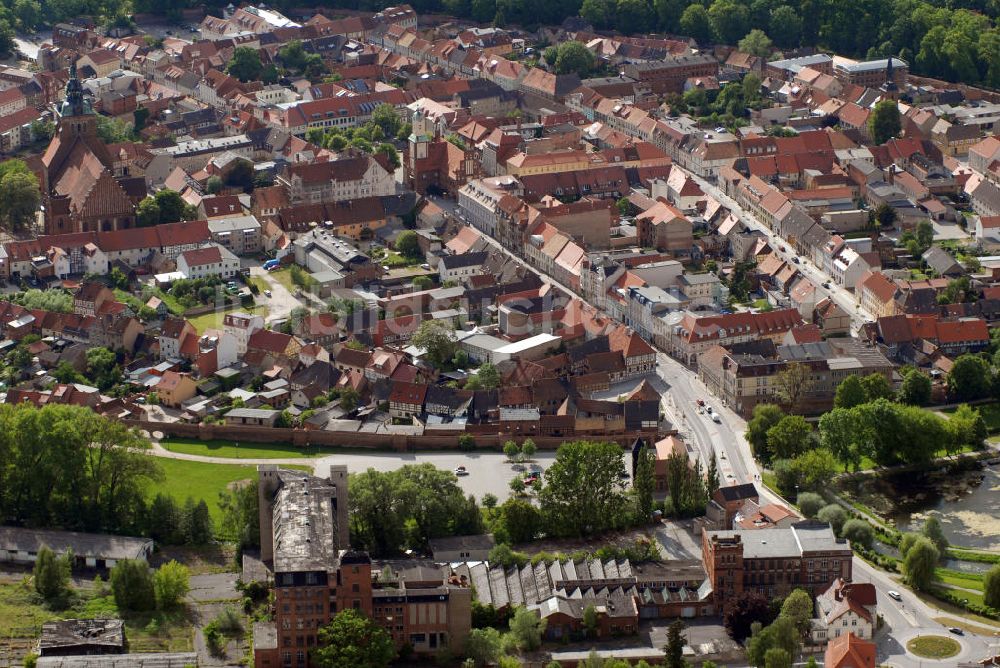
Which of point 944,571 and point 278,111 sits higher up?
point 278,111

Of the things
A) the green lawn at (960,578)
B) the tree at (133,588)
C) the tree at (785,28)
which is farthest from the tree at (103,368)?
the tree at (785,28)

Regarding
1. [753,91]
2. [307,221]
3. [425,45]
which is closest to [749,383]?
[307,221]

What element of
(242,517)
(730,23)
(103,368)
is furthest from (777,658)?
(730,23)

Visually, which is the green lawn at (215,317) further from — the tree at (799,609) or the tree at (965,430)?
the tree at (799,609)

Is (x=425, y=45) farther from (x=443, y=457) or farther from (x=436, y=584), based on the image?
(x=436, y=584)

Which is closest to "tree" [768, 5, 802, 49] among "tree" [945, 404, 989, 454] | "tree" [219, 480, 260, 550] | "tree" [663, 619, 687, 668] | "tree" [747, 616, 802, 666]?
"tree" [945, 404, 989, 454]

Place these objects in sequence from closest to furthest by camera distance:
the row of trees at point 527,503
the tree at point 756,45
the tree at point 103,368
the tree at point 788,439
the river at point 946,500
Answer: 1. the row of trees at point 527,503
2. the river at point 946,500
3. the tree at point 788,439
4. the tree at point 103,368
5. the tree at point 756,45

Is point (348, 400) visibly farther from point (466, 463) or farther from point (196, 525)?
point (196, 525)
